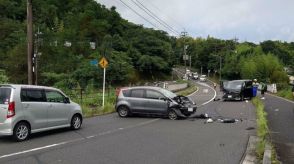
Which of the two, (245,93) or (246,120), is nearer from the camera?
(246,120)

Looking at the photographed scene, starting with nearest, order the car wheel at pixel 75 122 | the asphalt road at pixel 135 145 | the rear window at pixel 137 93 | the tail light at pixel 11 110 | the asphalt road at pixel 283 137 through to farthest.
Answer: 1. the asphalt road at pixel 135 145
2. the asphalt road at pixel 283 137
3. the tail light at pixel 11 110
4. the car wheel at pixel 75 122
5. the rear window at pixel 137 93

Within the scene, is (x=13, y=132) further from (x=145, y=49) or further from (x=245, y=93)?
(x=145, y=49)

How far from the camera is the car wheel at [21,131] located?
486 inches

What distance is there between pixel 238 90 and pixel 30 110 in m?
25.6

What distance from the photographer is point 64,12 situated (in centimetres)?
9988

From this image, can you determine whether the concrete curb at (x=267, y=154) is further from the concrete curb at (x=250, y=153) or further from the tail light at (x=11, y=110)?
the tail light at (x=11, y=110)

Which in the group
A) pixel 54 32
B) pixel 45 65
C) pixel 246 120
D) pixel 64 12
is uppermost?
pixel 64 12

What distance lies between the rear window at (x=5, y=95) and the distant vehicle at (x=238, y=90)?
1011 inches

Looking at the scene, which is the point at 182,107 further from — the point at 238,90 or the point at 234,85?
the point at 234,85

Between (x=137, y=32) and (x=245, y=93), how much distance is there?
68105 millimetres

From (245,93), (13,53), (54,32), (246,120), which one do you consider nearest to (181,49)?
(54,32)

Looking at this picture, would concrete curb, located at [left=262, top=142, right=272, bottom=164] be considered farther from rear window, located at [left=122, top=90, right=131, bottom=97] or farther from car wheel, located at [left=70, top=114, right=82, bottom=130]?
rear window, located at [left=122, top=90, right=131, bottom=97]

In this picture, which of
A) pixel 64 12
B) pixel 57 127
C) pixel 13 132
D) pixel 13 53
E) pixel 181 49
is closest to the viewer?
pixel 13 132

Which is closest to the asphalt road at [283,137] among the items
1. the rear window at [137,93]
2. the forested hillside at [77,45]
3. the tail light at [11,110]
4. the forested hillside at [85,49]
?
the rear window at [137,93]
